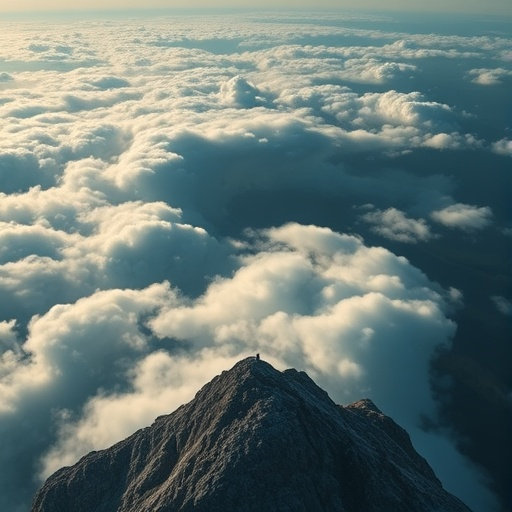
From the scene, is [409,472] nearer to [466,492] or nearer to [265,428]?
[265,428]

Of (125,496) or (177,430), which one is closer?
(125,496)

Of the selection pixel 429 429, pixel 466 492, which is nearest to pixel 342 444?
pixel 466 492

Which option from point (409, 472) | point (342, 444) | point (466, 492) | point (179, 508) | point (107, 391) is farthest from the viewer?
point (107, 391)

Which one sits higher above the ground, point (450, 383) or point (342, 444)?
point (342, 444)

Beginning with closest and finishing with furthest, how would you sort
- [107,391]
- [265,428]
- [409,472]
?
[265,428] → [409,472] → [107,391]

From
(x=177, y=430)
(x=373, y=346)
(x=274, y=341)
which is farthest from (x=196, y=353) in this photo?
(x=177, y=430)

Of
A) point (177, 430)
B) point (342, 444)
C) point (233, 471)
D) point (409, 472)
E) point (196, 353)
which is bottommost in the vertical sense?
point (196, 353)
